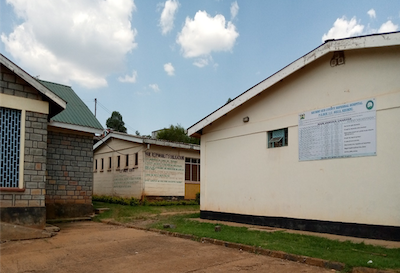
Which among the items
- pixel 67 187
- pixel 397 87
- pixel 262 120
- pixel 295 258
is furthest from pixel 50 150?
pixel 397 87

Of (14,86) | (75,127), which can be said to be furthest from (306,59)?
(75,127)

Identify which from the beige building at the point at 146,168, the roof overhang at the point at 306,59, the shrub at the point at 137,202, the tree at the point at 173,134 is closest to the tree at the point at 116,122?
the tree at the point at 173,134

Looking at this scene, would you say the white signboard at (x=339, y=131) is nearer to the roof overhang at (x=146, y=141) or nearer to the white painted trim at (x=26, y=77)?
the white painted trim at (x=26, y=77)

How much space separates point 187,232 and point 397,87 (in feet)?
22.0

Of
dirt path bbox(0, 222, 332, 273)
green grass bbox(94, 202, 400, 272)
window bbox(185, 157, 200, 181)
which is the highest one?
window bbox(185, 157, 200, 181)

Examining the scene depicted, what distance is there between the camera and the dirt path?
6.38 metres

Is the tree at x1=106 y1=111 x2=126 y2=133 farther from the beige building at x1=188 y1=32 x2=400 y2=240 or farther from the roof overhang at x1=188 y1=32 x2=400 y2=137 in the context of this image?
the beige building at x1=188 y1=32 x2=400 y2=240

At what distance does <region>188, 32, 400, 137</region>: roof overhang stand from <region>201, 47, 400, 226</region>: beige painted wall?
0.34m

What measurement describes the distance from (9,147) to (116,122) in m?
40.0

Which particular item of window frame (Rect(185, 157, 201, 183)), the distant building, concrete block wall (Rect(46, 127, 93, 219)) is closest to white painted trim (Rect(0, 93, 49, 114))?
the distant building

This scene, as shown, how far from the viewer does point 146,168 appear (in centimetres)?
1981

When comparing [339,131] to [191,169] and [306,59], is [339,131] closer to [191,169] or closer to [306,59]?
[306,59]

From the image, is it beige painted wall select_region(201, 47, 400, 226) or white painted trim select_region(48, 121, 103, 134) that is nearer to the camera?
beige painted wall select_region(201, 47, 400, 226)

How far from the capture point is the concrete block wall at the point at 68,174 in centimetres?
1429
